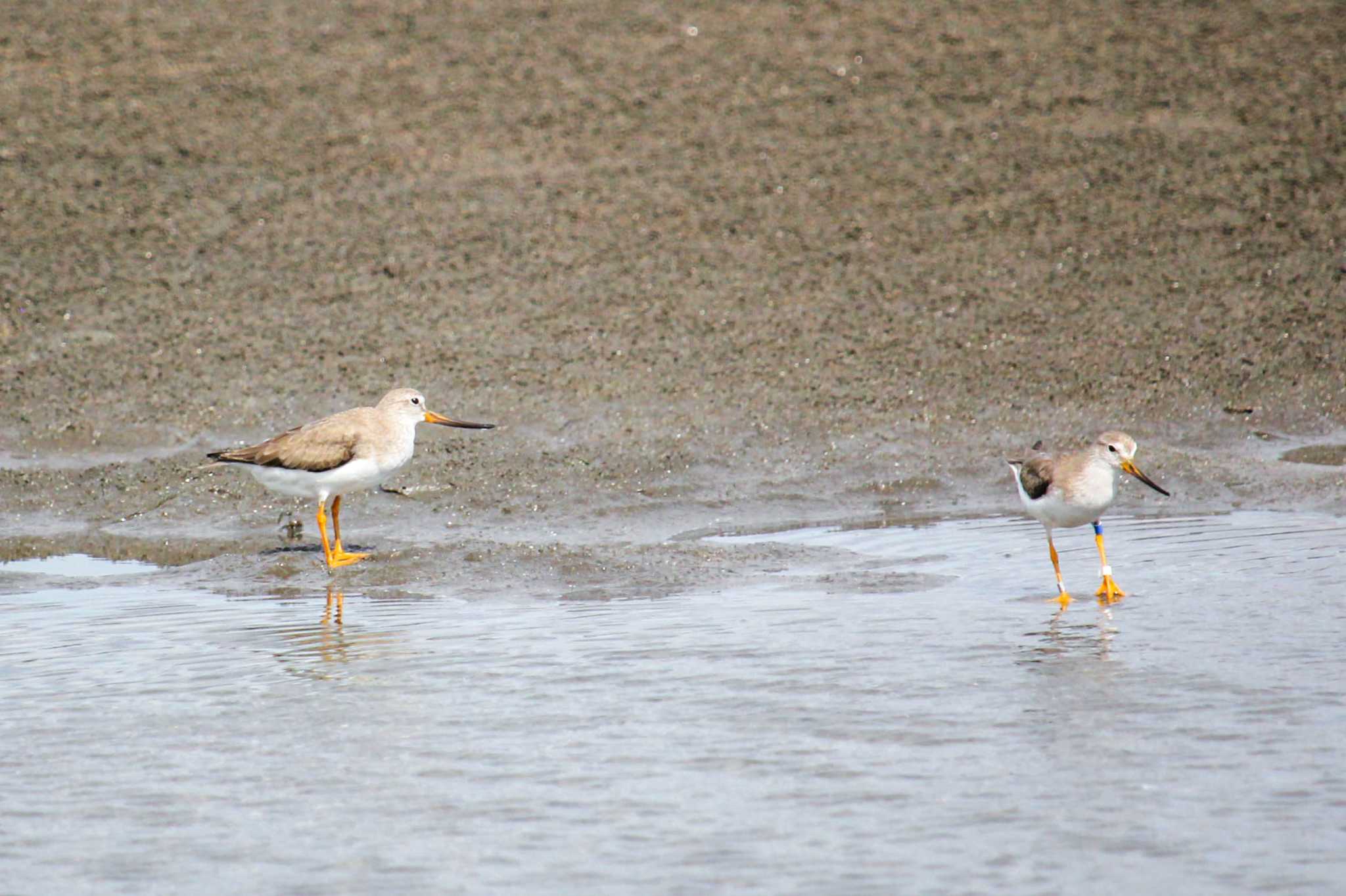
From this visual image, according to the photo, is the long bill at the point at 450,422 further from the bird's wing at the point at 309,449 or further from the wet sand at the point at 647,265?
the bird's wing at the point at 309,449

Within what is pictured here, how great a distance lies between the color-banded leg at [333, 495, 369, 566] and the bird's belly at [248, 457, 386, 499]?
9 centimetres

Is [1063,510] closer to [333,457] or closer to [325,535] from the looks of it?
[325,535]

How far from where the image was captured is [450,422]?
33.9 feet

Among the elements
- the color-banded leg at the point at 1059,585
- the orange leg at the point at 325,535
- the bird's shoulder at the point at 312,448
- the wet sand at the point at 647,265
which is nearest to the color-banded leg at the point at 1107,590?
the color-banded leg at the point at 1059,585

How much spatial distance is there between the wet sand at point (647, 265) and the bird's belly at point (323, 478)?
39cm

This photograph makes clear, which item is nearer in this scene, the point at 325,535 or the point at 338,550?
the point at 325,535

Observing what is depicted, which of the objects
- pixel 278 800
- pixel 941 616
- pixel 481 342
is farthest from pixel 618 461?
pixel 278 800

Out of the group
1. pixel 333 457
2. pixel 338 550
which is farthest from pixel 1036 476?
pixel 333 457

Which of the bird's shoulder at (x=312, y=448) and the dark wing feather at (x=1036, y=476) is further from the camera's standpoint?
the bird's shoulder at (x=312, y=448)

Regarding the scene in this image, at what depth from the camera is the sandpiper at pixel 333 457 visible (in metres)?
9.37

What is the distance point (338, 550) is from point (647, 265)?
460cm

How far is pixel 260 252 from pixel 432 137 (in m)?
2.24

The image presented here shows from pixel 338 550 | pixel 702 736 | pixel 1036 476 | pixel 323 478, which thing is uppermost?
pixel 323 478

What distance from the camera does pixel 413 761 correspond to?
5.77m
